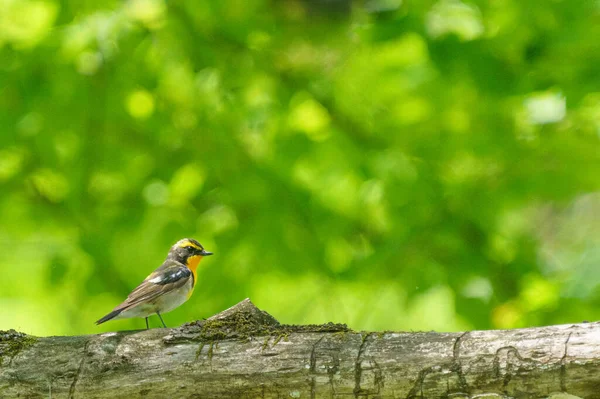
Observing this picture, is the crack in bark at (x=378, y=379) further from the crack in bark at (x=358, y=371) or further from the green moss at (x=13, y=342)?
the green moss at (x=13, y=342)

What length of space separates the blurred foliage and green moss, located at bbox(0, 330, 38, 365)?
399 centimetres

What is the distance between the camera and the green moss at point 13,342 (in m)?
3.68

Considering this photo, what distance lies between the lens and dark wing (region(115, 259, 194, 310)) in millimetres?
5352

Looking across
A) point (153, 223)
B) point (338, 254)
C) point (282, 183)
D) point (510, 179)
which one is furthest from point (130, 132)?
point (510, 179)

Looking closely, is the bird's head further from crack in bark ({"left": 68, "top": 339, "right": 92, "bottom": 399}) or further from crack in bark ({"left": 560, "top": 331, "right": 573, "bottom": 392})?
crack in bark ({"left": 560, "top": 331, "right": 573, "bottom": 392})

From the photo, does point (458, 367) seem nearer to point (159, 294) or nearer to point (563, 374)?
point (563, 374)

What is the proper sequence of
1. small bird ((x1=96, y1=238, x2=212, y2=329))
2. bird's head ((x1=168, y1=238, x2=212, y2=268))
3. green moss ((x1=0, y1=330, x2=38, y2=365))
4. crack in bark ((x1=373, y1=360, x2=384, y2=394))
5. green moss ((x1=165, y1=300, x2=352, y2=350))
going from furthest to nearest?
bird's head ((x1=168, y1=238, x2=212, y2=268)) → small bird ((x1=96, y1=238, x2=212, y2=329)) → green moss ((x1=0, y1=330, x2=38, y2=365)) → green moss ((x1=165, y1=300, x2=352, y2=350)) → crack in bark ((x1=373, y1=360, x2=384, y2=394))

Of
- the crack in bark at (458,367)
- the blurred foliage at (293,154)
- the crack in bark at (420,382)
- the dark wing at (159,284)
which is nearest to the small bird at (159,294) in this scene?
the dark wing at (159,284)

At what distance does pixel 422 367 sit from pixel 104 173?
588 centimetres

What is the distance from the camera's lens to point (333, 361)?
328 centimetres

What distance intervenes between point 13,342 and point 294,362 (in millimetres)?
1594

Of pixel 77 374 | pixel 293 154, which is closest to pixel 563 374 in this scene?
pixel 77 374

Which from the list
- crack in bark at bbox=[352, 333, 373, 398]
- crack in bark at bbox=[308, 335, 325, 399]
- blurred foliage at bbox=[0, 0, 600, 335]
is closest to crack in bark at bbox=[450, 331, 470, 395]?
crack in bark at bbox=[352, 333, 373, 398]

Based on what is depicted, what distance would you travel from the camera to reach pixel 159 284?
5.54 metres
